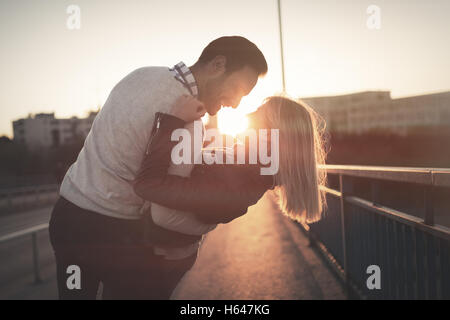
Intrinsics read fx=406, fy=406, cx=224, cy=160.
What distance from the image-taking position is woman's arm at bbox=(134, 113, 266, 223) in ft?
4.07

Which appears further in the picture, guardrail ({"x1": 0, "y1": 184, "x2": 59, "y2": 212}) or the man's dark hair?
guardrail ({"x1": 0, "y1": 184, "x2": 59, "y2": 212})

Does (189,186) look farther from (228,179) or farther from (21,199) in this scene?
(21,199)

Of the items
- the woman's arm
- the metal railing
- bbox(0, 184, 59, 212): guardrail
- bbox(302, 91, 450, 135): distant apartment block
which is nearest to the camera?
the woman's arm

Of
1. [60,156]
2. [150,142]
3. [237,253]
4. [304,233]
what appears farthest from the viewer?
[60,156]

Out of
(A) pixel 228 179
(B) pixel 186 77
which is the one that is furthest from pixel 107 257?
(B) pixel 186 77

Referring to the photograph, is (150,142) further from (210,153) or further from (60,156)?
(60,156)

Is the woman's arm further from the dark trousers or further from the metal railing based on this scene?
the metal railing

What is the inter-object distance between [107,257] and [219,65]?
83cm

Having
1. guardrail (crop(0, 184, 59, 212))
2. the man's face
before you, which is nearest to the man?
the man's face

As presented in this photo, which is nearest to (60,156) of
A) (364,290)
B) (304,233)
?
(304,233)
